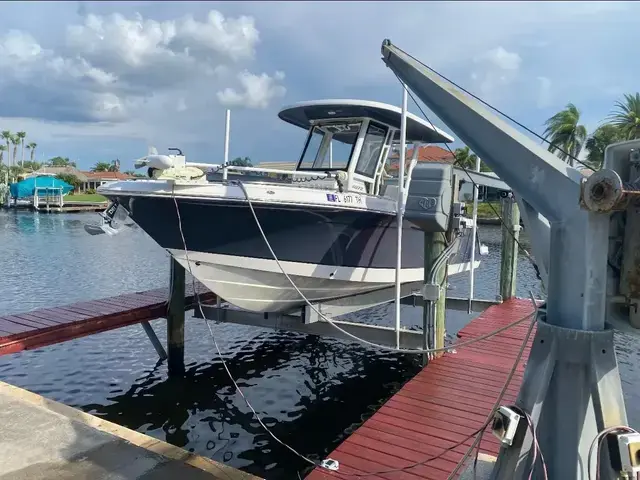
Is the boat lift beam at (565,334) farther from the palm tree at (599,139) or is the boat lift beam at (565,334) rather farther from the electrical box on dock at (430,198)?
the palm tree at (599,139)

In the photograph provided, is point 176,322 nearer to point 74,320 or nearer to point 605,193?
point 74,320

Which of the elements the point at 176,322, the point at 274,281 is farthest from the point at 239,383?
the point at 274,281

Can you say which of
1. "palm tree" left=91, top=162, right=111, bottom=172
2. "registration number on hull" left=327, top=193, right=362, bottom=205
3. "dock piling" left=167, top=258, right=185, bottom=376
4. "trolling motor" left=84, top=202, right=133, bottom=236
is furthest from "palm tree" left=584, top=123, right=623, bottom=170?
"palm tree" left=91, top=162, right=111, bottom=172

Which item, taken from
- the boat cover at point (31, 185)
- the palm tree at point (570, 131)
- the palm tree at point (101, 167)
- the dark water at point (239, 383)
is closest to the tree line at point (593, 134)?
the palm tree at point (570, 131)

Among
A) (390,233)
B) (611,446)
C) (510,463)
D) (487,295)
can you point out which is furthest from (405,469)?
(487,295)

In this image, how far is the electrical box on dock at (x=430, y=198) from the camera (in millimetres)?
6414

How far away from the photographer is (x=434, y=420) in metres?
4.88

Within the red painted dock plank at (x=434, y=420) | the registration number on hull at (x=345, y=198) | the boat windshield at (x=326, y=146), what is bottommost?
the red painted dock plank at (x=434, y=420)

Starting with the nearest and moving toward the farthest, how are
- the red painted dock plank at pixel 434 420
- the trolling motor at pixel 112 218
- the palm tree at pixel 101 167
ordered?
1. the red painted dock plank at pixel 434 420
2. the trolling motor at pixel 112 218
3. the palm tree at pixel 101 167

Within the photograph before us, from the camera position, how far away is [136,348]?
1030cm

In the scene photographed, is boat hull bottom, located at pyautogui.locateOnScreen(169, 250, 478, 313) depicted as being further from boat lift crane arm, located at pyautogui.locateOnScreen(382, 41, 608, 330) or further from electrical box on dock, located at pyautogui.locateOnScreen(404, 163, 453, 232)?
boat lift crane arm, located at pyautogui.locateOnScreen(382, 41, 608, 330)

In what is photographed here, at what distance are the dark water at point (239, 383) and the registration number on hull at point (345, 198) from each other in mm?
2670

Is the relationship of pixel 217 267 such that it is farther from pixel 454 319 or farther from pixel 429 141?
pixel 454 319

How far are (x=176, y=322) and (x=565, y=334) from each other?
718 centimetres
